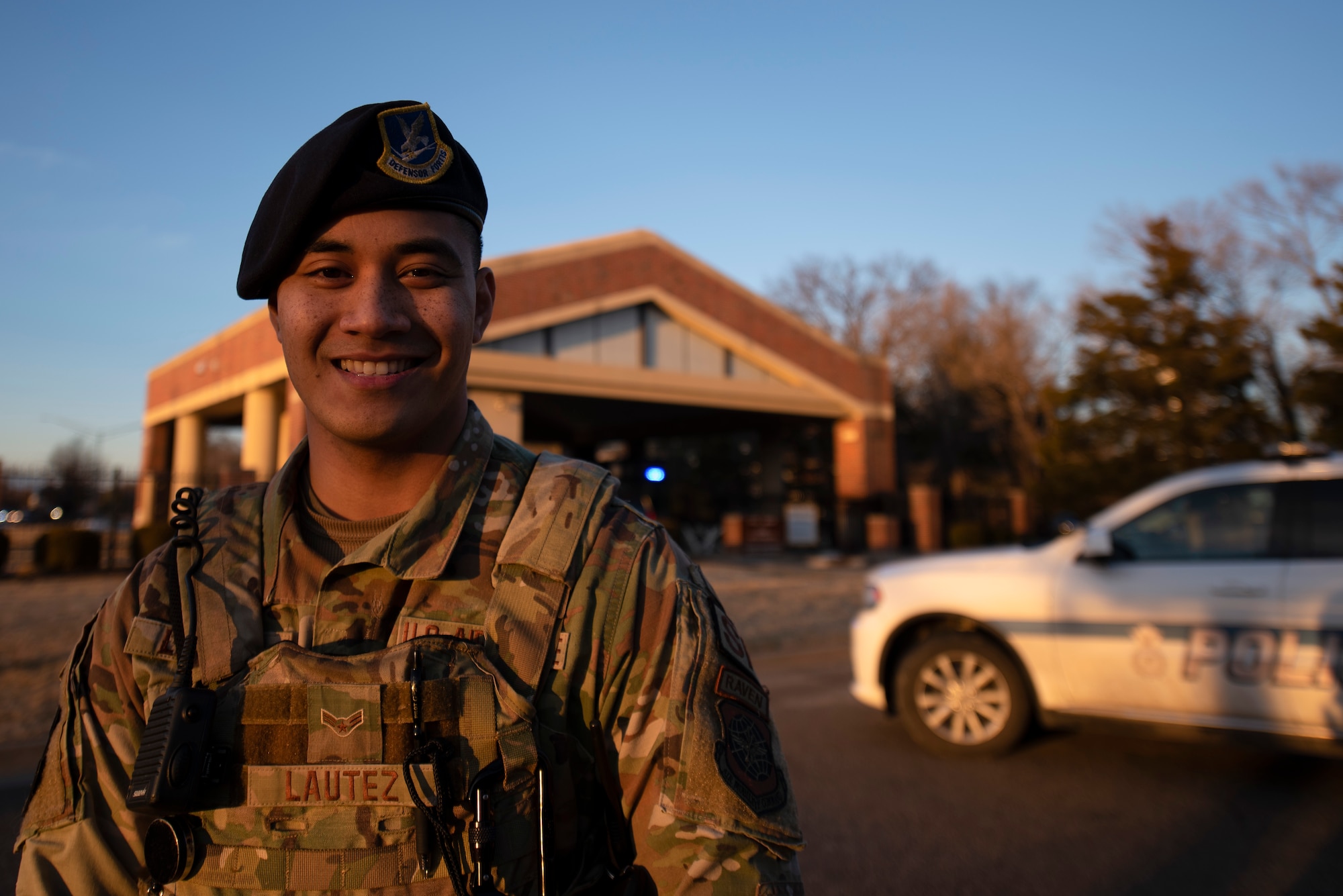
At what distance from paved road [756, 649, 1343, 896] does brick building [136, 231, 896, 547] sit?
31.3ft

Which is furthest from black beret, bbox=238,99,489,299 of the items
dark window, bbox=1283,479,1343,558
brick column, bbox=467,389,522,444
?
brick column, bbox=467,389,522,444

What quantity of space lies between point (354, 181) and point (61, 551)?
16.5 m

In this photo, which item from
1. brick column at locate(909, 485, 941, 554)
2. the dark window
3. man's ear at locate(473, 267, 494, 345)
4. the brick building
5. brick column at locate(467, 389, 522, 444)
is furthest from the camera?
brick column at locate(909, 485, 941, 554)

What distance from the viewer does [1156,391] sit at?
891 inches

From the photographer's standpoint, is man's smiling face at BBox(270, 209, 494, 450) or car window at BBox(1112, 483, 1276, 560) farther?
car window at BBox(1112, 483, 1276, 560)

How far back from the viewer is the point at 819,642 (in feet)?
32.0

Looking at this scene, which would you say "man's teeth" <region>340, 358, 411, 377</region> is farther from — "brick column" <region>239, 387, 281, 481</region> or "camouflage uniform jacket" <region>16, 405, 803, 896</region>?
"brick column" <region>239, 387, 281, 481</region>

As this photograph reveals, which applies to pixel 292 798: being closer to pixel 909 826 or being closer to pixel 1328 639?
pixel 909 826

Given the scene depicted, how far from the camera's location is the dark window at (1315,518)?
188 inches

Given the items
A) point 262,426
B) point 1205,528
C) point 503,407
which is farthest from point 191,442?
point 1205,528

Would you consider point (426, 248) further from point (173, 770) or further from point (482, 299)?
point (173, 770)

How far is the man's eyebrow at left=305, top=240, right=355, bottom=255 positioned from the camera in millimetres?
1500

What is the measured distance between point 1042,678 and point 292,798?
485 centimetres

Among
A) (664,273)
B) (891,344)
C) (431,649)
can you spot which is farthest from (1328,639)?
(891,344)
